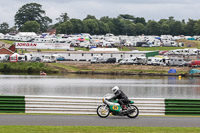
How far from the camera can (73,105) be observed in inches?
1134

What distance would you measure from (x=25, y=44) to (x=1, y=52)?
27.7ft

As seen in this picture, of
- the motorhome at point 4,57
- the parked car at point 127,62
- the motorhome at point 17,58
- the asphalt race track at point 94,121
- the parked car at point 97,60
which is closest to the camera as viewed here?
the asphalt race track at point 94,121

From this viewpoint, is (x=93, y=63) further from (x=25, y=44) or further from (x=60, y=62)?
(x=25, y=44)

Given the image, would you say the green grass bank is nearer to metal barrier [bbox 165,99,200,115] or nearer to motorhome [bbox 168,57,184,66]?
motorhome [bbox 168,57,184,66]

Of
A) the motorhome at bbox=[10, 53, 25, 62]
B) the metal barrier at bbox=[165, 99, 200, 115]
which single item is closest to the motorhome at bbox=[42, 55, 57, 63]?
the motorhome at bbox=[10, 53, 25, 62]

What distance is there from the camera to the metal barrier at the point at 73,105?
94.0 ft

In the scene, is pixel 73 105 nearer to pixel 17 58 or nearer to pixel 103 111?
pixel 103 111

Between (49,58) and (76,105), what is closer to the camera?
(76,105)

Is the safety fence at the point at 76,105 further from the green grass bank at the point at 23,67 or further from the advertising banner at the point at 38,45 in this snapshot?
the advertising banner at the point at 38,45

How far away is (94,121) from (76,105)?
3.26 m

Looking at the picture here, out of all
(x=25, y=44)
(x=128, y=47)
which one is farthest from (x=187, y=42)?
(x=25, y=44)

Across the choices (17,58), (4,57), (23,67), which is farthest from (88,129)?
(4,57)

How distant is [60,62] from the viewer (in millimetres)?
123750

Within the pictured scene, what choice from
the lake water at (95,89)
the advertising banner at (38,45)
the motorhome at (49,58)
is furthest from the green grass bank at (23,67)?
the lake water at (95,89)
